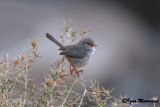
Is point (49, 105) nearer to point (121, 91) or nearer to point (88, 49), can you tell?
point (88, 49)

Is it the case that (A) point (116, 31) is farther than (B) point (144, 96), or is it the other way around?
(A) point (116, 31)

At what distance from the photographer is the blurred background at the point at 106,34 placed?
9.02 metres

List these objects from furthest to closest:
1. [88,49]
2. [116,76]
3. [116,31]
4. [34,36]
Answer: [116,31]
[34,36]
[116,76]
[88,49]

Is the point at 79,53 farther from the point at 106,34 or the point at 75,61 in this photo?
the point at 106,34

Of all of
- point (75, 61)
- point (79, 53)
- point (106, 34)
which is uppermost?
point (106, 34)

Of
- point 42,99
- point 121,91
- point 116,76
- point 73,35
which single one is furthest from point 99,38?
point 42,99

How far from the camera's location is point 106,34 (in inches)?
456

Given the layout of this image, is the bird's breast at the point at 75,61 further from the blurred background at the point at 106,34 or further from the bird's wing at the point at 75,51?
the blurred background at the point at 106,34

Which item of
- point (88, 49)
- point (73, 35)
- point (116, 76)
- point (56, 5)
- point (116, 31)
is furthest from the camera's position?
point (56, 5)

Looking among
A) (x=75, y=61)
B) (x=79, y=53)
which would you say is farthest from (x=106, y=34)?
(x=75, y=61)

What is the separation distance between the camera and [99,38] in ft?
36.0

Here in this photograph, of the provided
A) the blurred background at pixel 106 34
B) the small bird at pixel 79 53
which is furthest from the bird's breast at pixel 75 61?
the blurred background at pixel 106 34

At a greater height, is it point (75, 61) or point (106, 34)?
point (106, 34)

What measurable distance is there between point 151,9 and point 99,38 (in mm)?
3790
